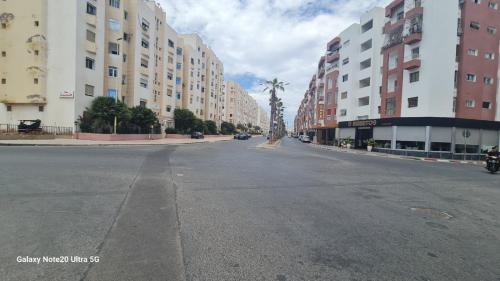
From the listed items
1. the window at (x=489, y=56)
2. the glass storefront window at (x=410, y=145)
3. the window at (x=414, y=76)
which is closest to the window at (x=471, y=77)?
the window at (x=489, y=56)

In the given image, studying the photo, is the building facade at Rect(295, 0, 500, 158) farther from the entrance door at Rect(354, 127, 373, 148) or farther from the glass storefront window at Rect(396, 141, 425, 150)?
the entrance door at Rect(354, 127, 373, 148)

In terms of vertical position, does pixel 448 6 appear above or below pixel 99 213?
above

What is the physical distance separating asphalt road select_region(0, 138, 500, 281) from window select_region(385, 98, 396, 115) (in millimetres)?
29013

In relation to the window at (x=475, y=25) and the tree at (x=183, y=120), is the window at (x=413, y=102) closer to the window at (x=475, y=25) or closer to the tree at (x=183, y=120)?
the window at (x=475, y=25)

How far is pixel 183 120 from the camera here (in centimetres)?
5591

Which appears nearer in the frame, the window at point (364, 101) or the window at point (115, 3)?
the window at point (115, 3)

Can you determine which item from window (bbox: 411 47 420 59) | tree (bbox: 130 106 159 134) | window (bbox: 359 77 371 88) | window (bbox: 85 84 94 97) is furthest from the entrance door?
window (bbox: 85 84 94 97)

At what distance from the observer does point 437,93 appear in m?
29.6

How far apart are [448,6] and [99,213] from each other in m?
39.9

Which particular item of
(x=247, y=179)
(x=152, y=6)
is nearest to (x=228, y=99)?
(x=152, y=6)

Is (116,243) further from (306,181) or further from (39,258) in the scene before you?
(306,181)

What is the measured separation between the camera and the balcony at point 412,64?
30.5 metres

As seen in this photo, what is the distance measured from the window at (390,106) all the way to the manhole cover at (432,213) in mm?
31717

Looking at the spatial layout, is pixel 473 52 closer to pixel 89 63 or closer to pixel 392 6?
pixel 392 6
